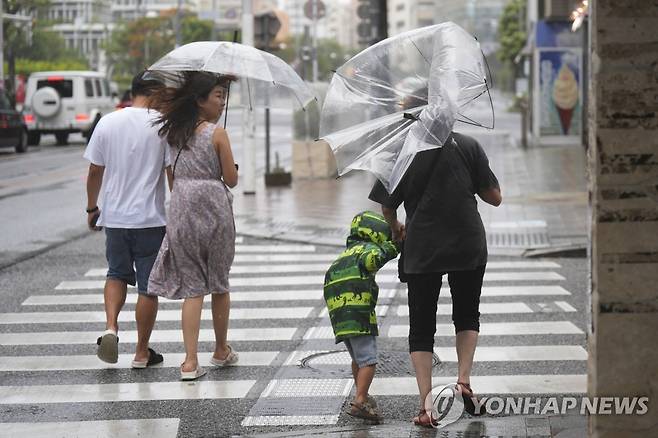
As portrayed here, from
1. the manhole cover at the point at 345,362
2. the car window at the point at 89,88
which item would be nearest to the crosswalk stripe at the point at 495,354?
the manhole cover at the point at 345,362

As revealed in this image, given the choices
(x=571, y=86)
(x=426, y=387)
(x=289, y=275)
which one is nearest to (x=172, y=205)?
(x=426, y=387)

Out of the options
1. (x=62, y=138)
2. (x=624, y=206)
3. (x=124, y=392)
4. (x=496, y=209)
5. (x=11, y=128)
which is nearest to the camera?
(x=624, y=206)

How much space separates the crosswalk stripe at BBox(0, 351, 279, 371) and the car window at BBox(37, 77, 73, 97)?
29403mm

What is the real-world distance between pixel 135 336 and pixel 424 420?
3370mm

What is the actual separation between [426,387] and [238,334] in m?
2.95

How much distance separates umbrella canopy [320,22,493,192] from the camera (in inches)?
227

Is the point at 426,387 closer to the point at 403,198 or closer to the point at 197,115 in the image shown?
the point at 403,198

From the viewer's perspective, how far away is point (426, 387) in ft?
19.4

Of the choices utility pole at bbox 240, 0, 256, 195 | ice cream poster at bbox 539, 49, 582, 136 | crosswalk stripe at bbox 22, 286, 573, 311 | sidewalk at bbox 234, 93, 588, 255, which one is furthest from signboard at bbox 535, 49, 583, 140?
crosswalk stripe at bbox 22, 286, 573, 311

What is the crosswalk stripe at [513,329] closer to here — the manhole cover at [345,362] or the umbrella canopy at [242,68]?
the manhole cover at [345,362]

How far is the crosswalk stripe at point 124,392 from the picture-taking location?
6.69 m

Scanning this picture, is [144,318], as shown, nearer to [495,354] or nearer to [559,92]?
[495,354]

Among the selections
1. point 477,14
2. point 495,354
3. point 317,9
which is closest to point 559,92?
point 317,9

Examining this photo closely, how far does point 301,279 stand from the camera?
446 inches
